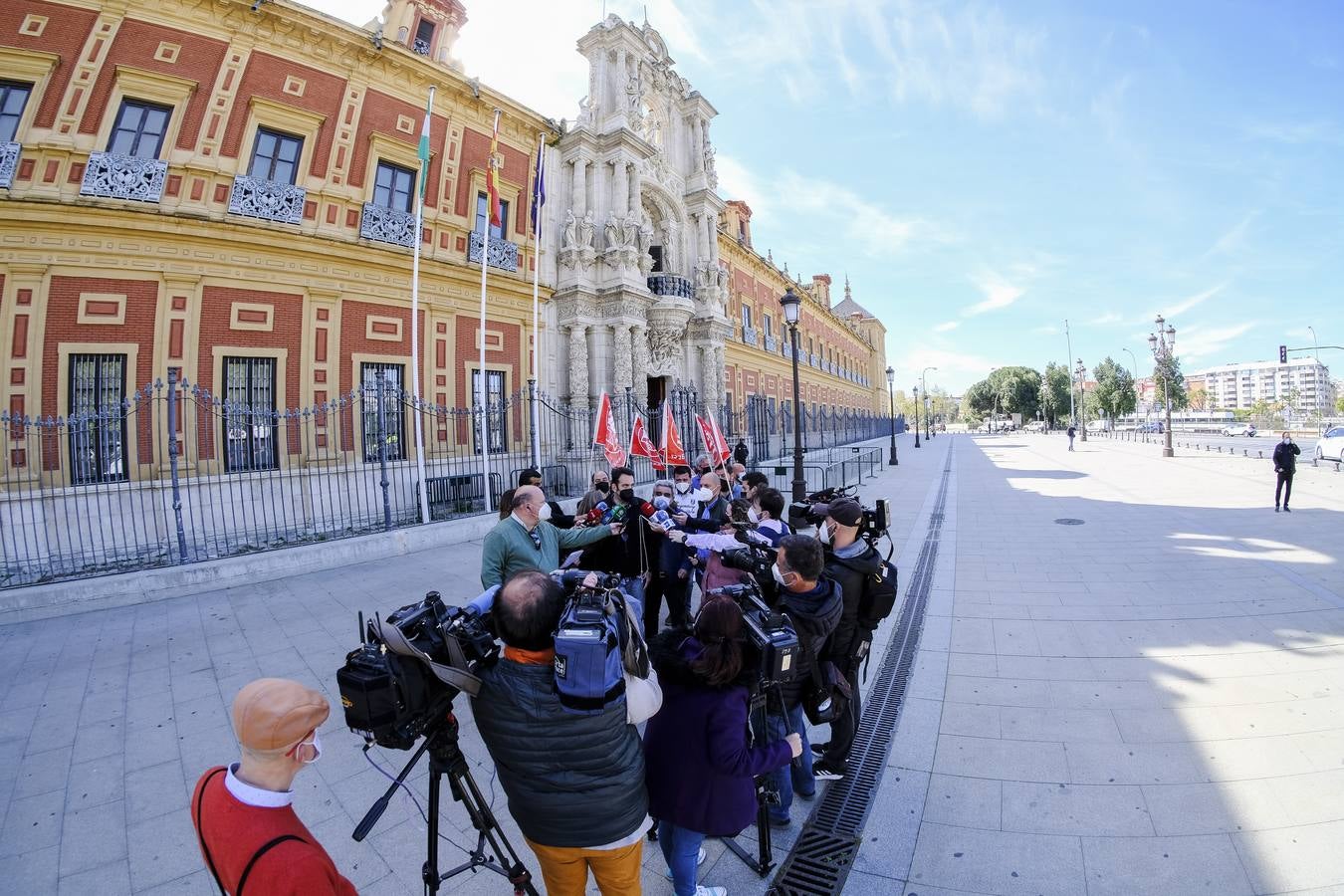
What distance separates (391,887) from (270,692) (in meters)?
1.85

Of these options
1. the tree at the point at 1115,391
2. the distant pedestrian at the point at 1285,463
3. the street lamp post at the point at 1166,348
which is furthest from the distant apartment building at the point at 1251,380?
the distant pedestrian at the point at 1285,463

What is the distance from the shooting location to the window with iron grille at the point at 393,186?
44.1 feet

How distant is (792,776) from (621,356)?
14.4 m

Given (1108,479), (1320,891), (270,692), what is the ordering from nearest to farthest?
1. (270,692)
2. (1320,891)
3. (1108,479)

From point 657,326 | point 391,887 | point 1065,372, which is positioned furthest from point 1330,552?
point 1065,372

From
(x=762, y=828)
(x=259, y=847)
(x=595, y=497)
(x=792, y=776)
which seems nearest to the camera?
(x=259, y=847)

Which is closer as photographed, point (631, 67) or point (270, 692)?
point (270, 692)

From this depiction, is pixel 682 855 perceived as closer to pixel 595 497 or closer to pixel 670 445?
pixel 595 497

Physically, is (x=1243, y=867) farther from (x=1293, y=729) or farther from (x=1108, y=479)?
(x=1108, y=479)

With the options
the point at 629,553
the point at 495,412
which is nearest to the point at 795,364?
the point at 629,553

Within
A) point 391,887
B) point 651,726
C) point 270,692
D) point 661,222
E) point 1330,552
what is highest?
point 661,222

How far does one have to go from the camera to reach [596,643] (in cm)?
164

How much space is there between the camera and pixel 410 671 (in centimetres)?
182

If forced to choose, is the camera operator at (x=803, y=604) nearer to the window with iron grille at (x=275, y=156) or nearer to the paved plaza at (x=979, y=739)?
the paved plaza at (x=979, y=739)
